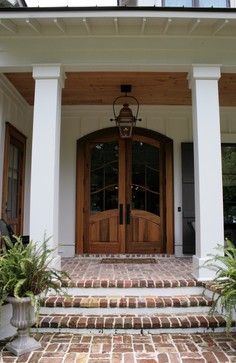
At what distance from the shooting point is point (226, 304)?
100 inches

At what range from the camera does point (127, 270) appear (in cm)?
405

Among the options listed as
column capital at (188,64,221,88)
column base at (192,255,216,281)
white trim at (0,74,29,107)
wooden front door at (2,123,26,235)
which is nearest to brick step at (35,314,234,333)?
column base at (192,255,216,281)

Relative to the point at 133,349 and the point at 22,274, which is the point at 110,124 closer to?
the point at 22,274

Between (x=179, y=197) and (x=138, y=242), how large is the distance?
104 cm

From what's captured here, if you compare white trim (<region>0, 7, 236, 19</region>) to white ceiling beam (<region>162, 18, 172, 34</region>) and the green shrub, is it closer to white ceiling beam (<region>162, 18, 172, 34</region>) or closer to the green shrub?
white ceiling beam (<region>162, 18, 172, 34</region>)

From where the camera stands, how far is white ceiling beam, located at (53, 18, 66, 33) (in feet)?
10.8

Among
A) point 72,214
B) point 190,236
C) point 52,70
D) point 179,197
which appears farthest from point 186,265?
point 52,70

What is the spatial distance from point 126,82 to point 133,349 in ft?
10.9

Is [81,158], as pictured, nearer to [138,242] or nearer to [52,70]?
[138,242]

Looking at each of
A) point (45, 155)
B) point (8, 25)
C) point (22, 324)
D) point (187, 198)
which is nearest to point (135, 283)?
point (22, 324)

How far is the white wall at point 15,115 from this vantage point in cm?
442

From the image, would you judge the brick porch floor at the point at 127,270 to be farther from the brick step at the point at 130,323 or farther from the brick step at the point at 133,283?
the brick step at the point at 130,323

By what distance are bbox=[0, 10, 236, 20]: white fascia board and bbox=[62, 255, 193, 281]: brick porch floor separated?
2744 mm

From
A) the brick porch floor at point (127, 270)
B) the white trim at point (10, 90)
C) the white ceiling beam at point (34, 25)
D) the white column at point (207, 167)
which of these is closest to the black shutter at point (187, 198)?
the brick porch floor at point (127, 270)
